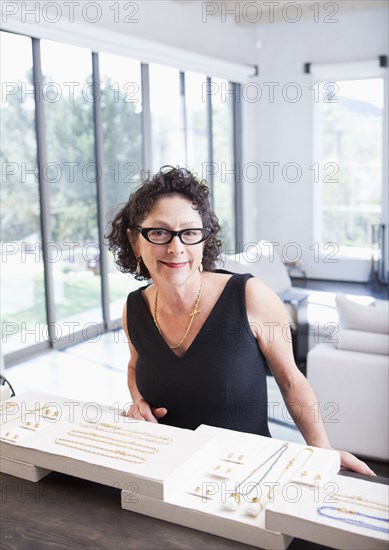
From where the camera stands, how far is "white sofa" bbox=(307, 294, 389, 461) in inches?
130

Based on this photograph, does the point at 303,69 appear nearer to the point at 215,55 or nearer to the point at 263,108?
the point at 263,108

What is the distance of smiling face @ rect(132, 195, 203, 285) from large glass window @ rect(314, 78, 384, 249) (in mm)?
6289

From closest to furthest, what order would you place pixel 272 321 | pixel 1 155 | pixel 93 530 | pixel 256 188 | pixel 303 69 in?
pixel 93 530, pixel 272 321, pixel 1 155, pixel 303 69, pixel 256 188

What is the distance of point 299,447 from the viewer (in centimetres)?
137

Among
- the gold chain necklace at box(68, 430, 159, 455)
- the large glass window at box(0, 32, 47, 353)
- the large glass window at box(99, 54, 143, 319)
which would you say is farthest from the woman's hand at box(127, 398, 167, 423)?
the large glass window at box(99, 54, 143, 319)

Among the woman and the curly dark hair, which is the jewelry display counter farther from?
the curly dark hair

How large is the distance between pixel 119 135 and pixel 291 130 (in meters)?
2.76

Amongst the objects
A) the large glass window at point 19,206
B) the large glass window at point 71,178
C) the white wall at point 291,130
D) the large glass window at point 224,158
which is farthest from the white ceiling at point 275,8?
the large glass window at point 19,206

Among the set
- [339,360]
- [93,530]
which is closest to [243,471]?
[93,530]

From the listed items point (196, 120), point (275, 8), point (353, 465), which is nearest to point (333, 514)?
point (353, 465)

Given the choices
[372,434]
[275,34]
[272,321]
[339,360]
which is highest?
[275,34]

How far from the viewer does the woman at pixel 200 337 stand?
1674 millimetres

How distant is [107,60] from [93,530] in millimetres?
5128

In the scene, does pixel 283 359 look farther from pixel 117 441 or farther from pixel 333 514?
pixel 333 514
